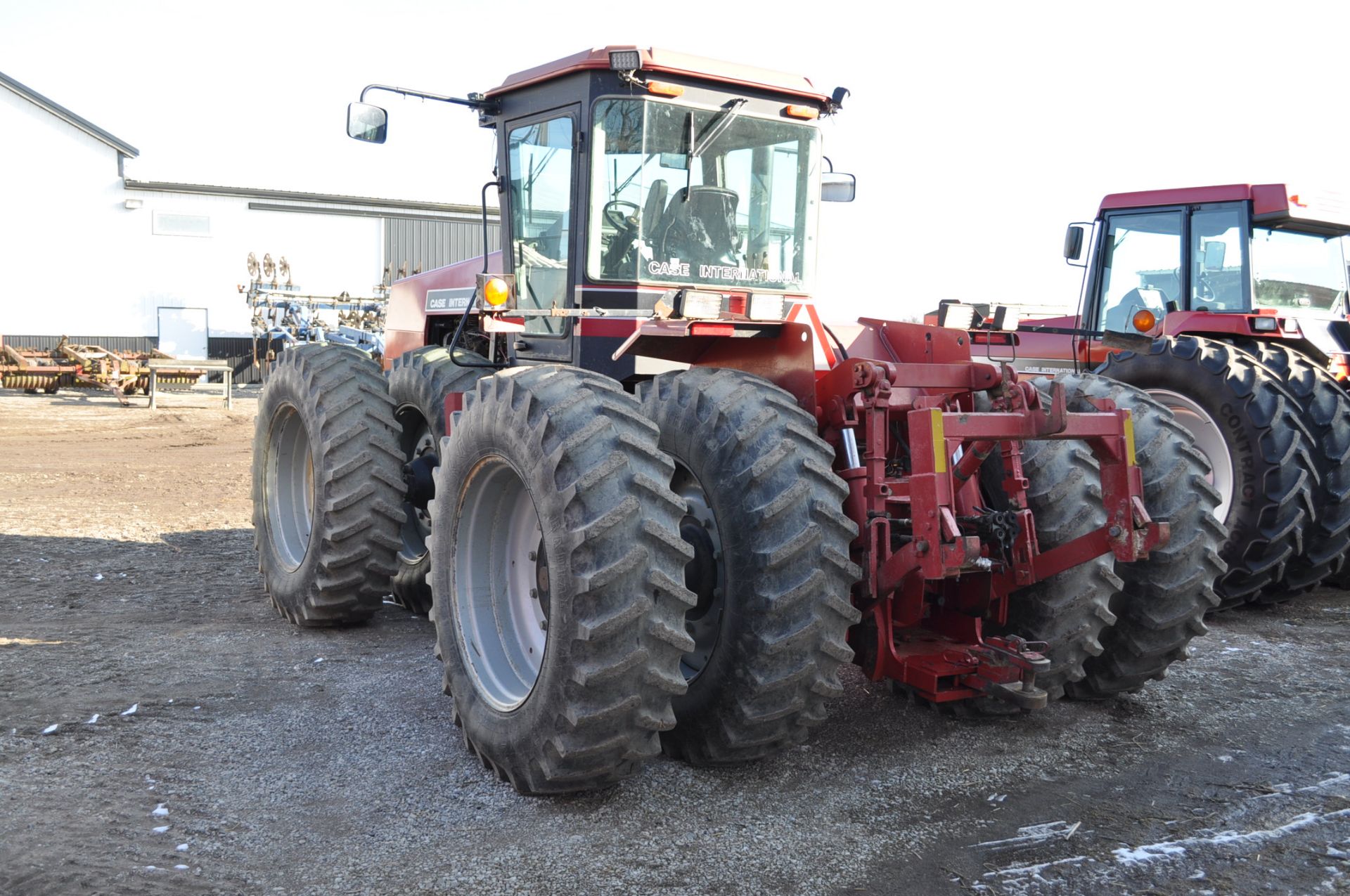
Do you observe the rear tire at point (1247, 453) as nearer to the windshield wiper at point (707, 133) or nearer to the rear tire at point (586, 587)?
the windshield wiper at point (707, 133)

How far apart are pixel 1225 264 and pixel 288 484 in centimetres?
700

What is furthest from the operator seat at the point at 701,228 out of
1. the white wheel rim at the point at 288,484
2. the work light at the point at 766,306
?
the white wheel rim at the point at 288,484

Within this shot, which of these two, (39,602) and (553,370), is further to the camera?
(39,602)

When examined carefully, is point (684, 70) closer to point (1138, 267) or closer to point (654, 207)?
point (654, 207)

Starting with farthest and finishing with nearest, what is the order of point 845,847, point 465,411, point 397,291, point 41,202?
1. point 41,202
2. point 397,291
3. point 465,411
4. point 845,847

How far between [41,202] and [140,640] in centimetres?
2584

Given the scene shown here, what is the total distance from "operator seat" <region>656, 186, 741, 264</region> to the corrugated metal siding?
25.4m

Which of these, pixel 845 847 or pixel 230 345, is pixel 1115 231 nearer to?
pixel 845 847

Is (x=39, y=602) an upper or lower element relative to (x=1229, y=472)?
lower

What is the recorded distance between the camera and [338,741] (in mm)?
4418

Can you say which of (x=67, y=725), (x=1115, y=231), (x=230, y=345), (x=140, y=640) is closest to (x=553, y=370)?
(x=67, y=725)

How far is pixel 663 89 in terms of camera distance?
5.05m

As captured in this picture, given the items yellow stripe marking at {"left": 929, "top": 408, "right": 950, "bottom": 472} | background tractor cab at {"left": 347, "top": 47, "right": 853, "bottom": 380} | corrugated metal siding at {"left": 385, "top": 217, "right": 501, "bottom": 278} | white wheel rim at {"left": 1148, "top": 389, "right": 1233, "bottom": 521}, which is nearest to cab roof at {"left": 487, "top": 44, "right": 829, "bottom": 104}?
background tractor cab at {"left": 347, "top": 47, "right": 853, "bottom": 380}

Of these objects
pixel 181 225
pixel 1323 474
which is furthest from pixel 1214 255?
pixel 181 225
